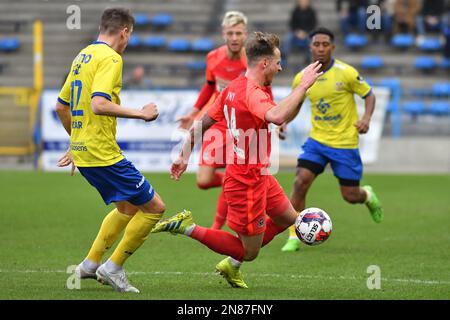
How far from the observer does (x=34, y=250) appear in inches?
394

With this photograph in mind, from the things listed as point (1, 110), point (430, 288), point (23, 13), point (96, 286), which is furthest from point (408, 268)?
point (23, 13)

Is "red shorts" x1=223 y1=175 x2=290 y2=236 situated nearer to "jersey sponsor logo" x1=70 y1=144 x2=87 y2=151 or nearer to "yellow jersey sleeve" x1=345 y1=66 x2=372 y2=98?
"jersey sponsor logo" x1=70 y1=144 x2=87 y2=151

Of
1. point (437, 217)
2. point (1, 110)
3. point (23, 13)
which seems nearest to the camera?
point (437, 217)

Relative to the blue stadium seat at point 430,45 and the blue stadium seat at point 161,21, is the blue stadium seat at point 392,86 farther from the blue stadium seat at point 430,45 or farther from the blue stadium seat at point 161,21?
the blue stadium seat at point 161,21

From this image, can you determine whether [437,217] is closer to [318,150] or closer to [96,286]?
[318,150]

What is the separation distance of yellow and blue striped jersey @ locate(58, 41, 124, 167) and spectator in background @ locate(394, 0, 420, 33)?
19355 mm

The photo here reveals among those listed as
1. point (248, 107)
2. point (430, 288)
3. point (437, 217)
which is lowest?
point (437, 217)

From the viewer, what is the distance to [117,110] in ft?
23.0

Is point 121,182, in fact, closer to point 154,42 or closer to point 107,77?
point 107,77

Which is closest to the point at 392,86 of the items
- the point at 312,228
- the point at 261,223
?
the point at 312,228

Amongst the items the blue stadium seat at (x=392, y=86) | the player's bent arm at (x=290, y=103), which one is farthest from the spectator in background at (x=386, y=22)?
the player's bent arm at (x=290, y=103)

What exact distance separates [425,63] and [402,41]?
1.05 m
